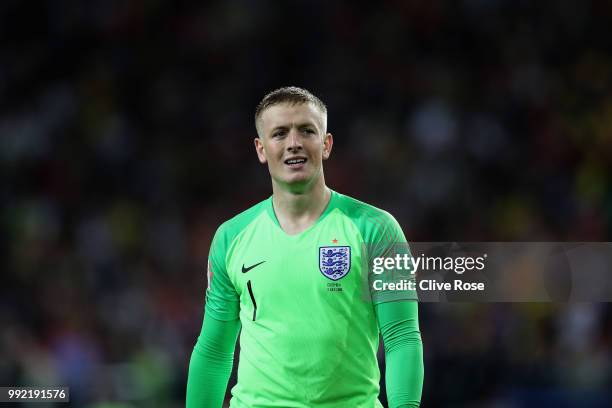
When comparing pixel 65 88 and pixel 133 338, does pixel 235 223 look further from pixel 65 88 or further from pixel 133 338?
pixel 65 88

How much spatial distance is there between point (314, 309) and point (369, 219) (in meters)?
0.40

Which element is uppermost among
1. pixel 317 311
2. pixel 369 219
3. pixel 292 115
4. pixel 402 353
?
pixel 292 115

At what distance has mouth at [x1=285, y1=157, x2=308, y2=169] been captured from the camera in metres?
3.75

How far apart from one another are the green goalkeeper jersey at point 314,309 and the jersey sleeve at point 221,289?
0.06 meters

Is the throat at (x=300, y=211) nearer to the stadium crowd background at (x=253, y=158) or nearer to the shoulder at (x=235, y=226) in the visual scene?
the shoulder at (x=235, y=226)

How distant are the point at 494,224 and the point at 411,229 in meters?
0.77

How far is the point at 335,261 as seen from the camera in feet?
12.2

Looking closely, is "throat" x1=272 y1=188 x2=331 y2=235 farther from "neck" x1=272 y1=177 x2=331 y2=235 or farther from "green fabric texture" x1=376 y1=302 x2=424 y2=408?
"green fabric texture" x1=376 y1=302 x2=424 y2=408

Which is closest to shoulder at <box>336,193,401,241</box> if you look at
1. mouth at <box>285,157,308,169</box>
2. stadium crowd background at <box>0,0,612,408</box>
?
mouth at <box>285,157,308,169</box>

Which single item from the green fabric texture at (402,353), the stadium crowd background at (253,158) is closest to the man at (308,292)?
the green fabric texture at (402,353)

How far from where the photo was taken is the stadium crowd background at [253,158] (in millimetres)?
7559

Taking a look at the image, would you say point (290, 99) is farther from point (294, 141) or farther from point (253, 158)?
point (253, 158)

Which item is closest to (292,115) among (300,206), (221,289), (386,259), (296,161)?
(296,161)

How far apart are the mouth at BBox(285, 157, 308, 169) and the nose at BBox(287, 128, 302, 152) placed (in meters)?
0.04
